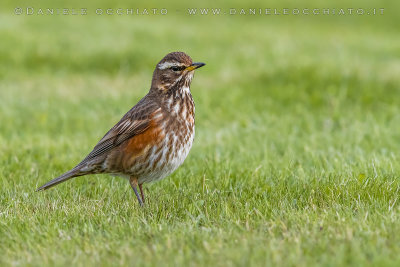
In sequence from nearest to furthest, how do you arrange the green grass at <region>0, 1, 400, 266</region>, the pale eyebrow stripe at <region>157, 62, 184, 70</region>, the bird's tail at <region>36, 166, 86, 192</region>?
the green grass at <region>0, 1, 400, 266</region> → the bird's tail at <region>36, 166, 86, 192</region> → the pale eyebrow stripe at <region>157, 62, 184, 70</region>

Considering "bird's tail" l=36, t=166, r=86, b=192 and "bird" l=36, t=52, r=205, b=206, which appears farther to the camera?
"bird's tail" l=36, t=166, r=86, b=192

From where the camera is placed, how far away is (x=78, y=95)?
504 inches

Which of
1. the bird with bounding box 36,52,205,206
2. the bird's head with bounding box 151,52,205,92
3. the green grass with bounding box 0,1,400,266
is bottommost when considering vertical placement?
the green grass with bounding box 0,1,400,266

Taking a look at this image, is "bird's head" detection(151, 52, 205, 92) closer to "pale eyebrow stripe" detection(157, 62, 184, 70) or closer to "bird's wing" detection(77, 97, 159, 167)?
"pale eyebrow stripe" detection(157, 62, 184, 70)

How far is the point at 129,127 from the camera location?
6.34 meters

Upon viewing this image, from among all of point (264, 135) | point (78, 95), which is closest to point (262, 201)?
point (264, 135)

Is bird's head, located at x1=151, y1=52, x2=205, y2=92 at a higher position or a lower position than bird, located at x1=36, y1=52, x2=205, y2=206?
higher

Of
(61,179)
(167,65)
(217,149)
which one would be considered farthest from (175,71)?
(217,149)

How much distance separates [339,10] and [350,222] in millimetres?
22999

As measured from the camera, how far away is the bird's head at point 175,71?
6.43 m

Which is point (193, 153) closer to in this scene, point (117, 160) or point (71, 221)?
point (117, 160)

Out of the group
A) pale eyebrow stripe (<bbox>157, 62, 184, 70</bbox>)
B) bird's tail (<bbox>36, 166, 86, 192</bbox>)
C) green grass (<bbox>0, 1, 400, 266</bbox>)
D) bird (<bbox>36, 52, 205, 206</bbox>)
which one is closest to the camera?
green grass (<bbox>0, 1, 400, 266</bbox>)

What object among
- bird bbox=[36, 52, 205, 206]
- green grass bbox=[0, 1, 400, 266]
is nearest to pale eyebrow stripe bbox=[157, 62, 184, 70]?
bird bbox=[36, 52, 205, 206]

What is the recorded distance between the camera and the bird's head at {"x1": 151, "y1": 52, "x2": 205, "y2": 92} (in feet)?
21.1
